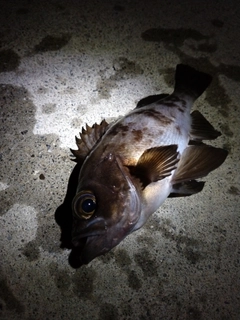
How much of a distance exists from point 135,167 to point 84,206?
1.65 ft

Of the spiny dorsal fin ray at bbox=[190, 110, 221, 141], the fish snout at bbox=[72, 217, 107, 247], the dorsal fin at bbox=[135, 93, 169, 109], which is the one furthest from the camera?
the dorsal fin at bbox=[135, 93, 169, 109]

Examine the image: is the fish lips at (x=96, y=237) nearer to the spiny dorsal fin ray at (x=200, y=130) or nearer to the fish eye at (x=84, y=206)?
the fish eye at (x=84, y=206)

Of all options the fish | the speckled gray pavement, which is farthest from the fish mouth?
the speckled gray pavement

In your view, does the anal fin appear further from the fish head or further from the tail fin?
the tail fin

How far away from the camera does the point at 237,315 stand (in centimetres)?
239

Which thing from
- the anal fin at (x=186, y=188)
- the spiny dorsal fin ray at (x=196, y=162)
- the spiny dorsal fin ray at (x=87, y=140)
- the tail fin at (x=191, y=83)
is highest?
Result: the tail fin at (x=191, y=83)

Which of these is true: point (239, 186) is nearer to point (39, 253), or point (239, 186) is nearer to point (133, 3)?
point (39, 253)

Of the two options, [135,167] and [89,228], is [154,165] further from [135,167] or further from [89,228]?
[89,228]

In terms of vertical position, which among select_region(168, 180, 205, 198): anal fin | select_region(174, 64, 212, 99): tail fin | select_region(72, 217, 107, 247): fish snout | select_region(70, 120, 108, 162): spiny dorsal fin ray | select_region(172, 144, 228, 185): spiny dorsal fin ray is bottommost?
select_region(168, 180, 205, 198): anal fin

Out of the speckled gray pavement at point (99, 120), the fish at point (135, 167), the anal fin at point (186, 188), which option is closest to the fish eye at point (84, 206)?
the fish at point (135, 167)

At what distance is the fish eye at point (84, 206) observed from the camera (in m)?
1.92

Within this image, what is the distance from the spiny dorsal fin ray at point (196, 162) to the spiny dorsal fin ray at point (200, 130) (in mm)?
249

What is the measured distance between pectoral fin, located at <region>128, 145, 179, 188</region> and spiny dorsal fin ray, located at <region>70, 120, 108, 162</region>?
0.49m

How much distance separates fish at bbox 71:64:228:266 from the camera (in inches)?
76.6
